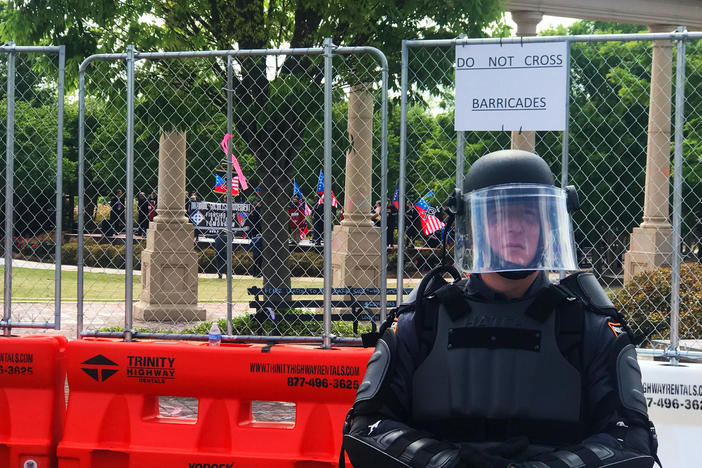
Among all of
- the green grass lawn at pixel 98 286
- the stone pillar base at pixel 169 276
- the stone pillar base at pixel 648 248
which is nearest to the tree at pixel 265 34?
the stone pillar base at pixel 169 276

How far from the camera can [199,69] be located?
1016 centimetres

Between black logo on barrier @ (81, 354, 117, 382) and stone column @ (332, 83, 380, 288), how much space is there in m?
8.94

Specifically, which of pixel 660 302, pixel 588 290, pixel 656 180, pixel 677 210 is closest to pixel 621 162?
pixel 656 180

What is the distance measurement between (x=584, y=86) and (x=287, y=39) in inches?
986

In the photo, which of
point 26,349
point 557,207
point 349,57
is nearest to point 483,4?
point 349,57

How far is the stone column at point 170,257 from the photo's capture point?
1483 cm

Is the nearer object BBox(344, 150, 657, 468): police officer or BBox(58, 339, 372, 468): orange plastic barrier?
BBox(344, 150, 657, 468): police officer

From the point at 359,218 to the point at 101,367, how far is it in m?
9.66

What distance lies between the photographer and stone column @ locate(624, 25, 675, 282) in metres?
18.2

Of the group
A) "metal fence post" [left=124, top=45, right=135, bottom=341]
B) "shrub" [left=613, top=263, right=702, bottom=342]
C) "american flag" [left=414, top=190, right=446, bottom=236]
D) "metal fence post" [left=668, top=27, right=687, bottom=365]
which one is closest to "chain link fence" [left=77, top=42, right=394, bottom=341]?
"metal fence post" [left=124, top=45, right=135, bottom=341]

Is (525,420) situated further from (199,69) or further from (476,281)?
(199,69)

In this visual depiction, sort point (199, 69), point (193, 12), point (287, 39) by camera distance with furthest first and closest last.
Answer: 1. point (287, 39)
2. point (193, 12)
3. point (199, 69)

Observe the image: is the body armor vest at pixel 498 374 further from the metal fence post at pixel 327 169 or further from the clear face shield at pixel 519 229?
the metal fence post at pixel 327 169

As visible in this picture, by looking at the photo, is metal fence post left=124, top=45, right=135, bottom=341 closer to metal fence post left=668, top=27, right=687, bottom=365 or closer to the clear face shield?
metal fence post left=668, top=27, right=687, bottom=365
